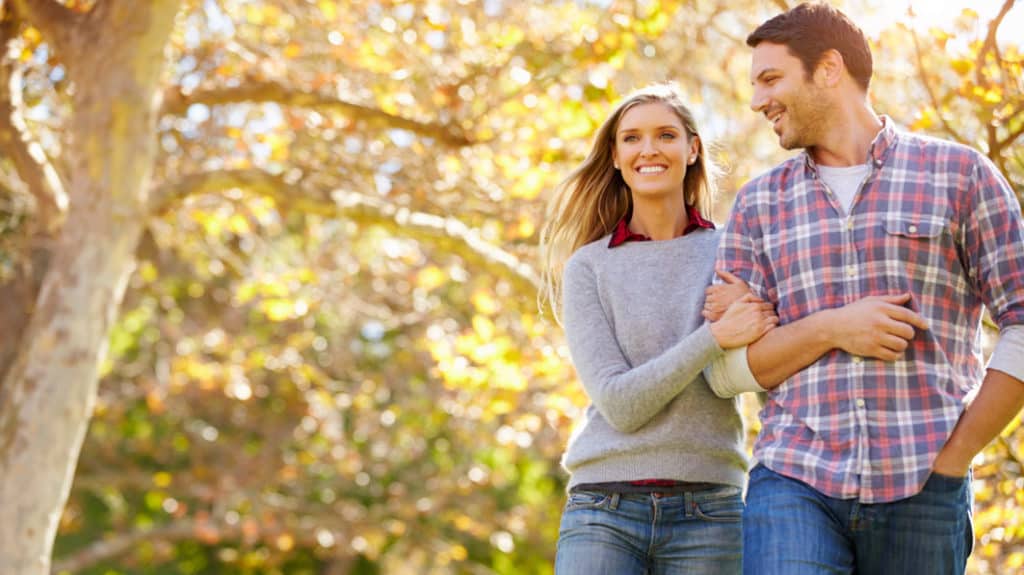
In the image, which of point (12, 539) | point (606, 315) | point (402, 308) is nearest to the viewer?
point (606, 315)

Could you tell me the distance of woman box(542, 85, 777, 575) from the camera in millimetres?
2955

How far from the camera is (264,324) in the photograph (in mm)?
11445

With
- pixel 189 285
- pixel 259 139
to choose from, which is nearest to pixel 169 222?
pixel 259 139

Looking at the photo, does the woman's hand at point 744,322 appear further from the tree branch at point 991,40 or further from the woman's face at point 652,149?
the tree branch at point 991,40

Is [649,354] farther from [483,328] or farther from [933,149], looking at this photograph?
[483,328]

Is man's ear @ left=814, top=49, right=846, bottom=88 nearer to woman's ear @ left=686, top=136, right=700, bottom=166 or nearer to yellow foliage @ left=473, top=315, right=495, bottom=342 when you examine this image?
woman's ear @ left=686, top=136, right=700, bottom=166

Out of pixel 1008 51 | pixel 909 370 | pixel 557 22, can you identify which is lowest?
pixel 909 370

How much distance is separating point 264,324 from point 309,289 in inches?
129

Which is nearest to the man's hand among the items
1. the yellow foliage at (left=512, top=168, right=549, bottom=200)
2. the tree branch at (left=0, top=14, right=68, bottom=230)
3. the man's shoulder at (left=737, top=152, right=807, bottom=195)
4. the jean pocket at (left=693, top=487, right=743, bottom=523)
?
the man's shoulder at (left=737, top=152, right=807, bottom=195)

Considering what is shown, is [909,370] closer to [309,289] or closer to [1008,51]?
[1008,51]

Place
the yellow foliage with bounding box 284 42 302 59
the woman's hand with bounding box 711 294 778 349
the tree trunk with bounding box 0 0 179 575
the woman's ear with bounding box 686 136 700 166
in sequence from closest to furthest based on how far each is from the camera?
the woman's hand with bounding box 711 294 778 349 < the woman's ear with bounding box 686 136 700 166 < the tree trunk with bounding box 0 0 179 575 < the yellow foliage with bounding box 284 42 302 59

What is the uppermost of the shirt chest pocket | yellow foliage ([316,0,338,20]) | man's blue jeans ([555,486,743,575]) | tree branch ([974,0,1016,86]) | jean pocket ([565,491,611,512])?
yellow foliage ([316,0,338,20])

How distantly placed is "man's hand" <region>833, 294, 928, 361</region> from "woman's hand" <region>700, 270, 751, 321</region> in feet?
0.94

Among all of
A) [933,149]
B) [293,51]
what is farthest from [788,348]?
[293,51]
